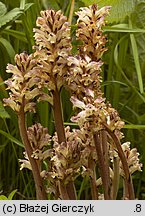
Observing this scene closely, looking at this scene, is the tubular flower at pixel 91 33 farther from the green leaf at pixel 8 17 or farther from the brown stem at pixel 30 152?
the green leaf at pixel 8 17

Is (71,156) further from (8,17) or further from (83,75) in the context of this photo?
(8,17)

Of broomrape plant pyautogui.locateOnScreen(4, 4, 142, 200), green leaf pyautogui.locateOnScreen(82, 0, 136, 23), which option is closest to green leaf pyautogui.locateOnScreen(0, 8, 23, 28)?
green leaf pyautogui.locateOnScreen(82, 0, 136, 23)

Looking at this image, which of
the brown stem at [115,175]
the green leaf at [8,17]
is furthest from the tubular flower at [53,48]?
the green leaf at [8,17]

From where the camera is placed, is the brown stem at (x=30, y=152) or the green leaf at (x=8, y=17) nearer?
the brown stem at (x=30, y=152)

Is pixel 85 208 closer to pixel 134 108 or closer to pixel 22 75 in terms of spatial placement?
pixel 22 75

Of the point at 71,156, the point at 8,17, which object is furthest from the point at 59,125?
→ the point at 8,17

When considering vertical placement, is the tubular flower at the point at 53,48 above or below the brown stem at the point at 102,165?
above

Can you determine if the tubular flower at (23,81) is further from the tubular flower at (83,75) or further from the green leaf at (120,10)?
the green leaf at (120,10)

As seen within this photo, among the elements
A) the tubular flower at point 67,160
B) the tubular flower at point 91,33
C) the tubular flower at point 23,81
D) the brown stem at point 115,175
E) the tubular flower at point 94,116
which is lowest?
the brown stem at point 115,175
